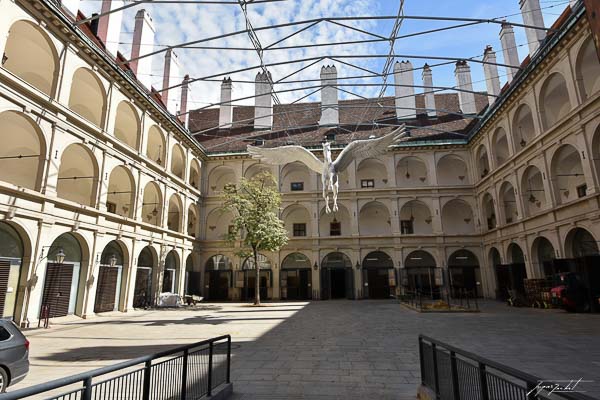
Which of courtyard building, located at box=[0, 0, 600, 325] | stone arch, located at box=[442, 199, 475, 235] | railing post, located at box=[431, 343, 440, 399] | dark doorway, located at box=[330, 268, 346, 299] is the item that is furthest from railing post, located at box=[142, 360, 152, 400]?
stone arch, located at box=[442, 199, 475, 235]

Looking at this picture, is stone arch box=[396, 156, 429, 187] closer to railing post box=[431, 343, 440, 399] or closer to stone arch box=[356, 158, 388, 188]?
stone arch box=[356, 158, 388, 188]

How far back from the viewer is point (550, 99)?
22344mm

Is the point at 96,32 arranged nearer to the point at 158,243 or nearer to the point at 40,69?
the point at 40,69

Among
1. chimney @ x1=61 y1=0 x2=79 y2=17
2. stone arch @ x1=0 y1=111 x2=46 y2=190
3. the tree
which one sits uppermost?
chimney @ x1=61 y1=0 x2=79 y2=17

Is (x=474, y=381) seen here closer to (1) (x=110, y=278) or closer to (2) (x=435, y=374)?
(2) (x=435, y=374)

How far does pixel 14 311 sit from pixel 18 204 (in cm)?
455

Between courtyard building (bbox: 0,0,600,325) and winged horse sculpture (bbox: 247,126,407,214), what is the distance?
3.51 metres

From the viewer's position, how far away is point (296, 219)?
35594 millimetres

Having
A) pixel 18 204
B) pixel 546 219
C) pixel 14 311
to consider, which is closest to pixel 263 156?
pixel 18 204

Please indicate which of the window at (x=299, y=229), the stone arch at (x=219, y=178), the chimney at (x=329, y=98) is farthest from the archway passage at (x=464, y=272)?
the stone arch at (x=219, y=178)

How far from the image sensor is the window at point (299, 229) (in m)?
35.2

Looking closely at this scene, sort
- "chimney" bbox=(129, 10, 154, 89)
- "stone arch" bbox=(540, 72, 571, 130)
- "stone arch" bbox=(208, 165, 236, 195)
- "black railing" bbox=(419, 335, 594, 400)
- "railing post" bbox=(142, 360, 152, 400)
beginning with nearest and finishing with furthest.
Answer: "black railing" bbox=(419, 335, 594, 400) < "railing post" bbox=(142, 360, 152, 400) < "stone arch" bbox=(540, 72, 571, 130) < "chimney" bbox=(129, 10, 154, 89) < "stone arch" bbox=(208, 165, 236, 195)

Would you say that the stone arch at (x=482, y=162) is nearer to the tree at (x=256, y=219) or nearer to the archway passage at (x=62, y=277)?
the tree at (x=256, y=219)

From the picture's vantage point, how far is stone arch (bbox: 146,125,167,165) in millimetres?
27141
